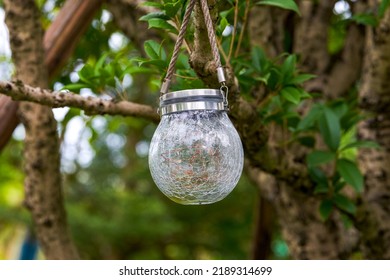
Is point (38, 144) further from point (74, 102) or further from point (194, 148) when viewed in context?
point (194, 148)

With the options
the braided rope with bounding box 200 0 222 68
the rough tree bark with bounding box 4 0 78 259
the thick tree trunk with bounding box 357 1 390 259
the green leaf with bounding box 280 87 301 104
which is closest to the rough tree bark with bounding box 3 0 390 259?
the thick tree trunk with bounding box 357 1 390 259

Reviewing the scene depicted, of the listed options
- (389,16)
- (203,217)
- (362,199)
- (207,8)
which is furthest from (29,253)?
(207,8)

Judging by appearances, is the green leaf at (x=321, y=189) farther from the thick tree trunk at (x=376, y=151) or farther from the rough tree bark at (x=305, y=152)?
the thick tree trunk at (x=376, y=151)

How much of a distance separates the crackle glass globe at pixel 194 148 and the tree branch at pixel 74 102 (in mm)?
203

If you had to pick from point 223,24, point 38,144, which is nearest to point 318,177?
Result: point 223,24

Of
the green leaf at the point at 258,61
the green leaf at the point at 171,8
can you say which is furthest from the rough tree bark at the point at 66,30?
the green leaf at the point at 171,8

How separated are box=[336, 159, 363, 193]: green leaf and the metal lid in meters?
0.45

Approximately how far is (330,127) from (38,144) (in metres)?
0.63

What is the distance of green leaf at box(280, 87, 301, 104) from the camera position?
0.82 metres

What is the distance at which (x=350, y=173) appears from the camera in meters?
0.98

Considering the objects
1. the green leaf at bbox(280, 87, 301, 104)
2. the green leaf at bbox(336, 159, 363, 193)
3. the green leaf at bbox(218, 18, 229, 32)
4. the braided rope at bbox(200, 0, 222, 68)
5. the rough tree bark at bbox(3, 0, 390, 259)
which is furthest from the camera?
the rough tree bark at bbox(3, 0, 390, 259)

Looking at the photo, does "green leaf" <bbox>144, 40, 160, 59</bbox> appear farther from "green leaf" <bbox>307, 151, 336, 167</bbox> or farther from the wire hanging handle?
"green leaf" <bbox>307, 151, 336, 167</bbox>

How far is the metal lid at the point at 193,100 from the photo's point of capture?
1.95 ft

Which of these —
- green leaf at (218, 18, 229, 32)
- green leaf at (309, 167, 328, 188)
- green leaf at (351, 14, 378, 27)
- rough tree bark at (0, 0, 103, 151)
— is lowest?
green leaf at (309, 167, 328, 188)
